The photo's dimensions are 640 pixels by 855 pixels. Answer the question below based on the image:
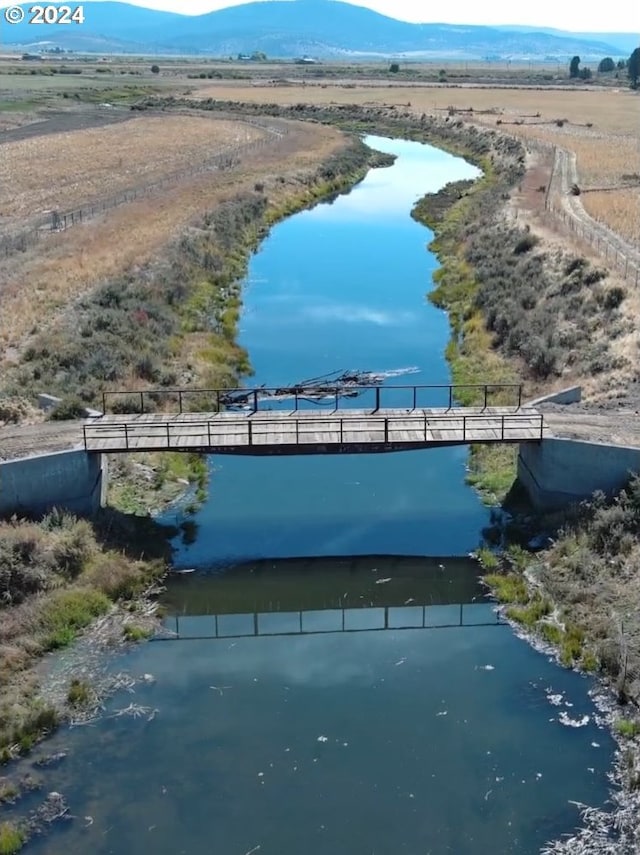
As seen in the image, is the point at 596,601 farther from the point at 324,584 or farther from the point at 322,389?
the point at 322,389

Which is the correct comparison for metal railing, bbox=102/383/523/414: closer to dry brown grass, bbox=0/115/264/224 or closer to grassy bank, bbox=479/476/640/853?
grassy bank, bbox=479/476/640/853

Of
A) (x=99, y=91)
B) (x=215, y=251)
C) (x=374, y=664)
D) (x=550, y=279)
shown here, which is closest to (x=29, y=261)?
(x=215, y=251)

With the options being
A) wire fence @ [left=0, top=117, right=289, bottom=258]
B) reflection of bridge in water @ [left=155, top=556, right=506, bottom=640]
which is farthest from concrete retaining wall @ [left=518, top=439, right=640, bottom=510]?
wire fence @ [left=0, top=117, right=289, bottom=258]

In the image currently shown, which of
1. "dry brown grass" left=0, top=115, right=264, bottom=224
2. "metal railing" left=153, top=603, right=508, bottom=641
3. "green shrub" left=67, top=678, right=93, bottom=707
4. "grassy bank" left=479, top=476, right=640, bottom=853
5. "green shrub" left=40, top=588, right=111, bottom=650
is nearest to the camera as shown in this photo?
"grassy bank" left=479, top=476, right=640, bottom=853

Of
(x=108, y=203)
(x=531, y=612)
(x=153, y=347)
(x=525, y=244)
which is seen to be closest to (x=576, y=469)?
(x=531, y=612)

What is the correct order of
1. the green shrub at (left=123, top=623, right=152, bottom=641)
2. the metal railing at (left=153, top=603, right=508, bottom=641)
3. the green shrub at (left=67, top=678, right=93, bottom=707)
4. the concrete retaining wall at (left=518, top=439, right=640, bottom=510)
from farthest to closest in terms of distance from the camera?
the concrete retaining wall at (left=518, top=439, right=640, bottom=510) → the metal railing at (left=153, top=603, right=508, bottom=641) → the green shrub at (left=123, top=623, right=152, bottom=641) → the green shrub at (left=67, top=678, right=93, bottom=707)

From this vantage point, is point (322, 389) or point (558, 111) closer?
point (322, 389)

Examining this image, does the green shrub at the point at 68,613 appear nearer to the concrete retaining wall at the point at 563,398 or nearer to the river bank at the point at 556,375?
the river bank at the point at 556,375

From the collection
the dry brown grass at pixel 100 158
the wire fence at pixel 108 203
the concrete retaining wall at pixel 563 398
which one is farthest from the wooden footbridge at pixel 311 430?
the dry brown grass at pixel 100 158
